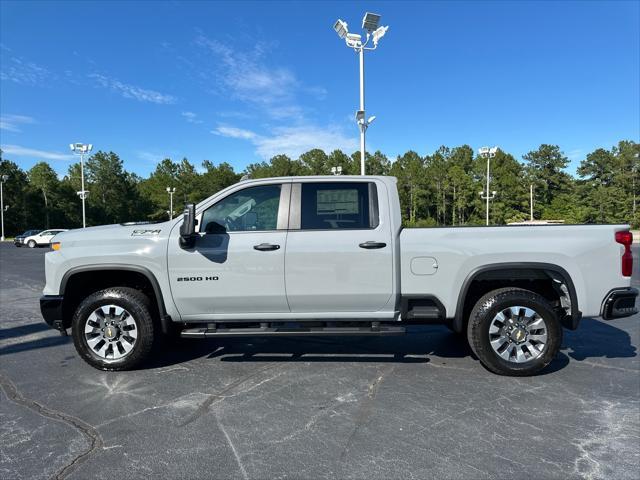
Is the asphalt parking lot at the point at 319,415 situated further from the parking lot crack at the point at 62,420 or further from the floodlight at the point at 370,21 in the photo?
the floodlight at the point at 370,21

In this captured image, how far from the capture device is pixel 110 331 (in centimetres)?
451

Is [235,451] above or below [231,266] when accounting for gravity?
below

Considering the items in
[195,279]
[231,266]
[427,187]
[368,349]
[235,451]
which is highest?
[427,187]

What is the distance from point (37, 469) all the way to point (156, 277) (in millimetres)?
1955

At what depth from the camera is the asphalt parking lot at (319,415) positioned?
2855 millimetres

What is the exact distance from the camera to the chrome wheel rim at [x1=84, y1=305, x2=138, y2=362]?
451 cm

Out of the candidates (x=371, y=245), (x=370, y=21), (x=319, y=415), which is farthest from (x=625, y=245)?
(x=370, y=21)

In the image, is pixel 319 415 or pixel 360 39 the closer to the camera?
pixel 319 415

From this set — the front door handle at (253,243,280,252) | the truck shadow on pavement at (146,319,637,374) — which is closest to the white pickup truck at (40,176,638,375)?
the front door handle at (253,243,280,252)

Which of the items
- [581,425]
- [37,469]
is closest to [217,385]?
[37,469]

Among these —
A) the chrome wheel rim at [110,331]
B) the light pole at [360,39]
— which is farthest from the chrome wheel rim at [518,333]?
the light pole at [360,39]

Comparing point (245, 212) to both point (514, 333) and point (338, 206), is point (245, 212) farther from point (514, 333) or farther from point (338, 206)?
point (514, 333)

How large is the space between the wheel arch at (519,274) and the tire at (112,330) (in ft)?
10.4

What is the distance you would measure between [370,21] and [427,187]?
192 ft
